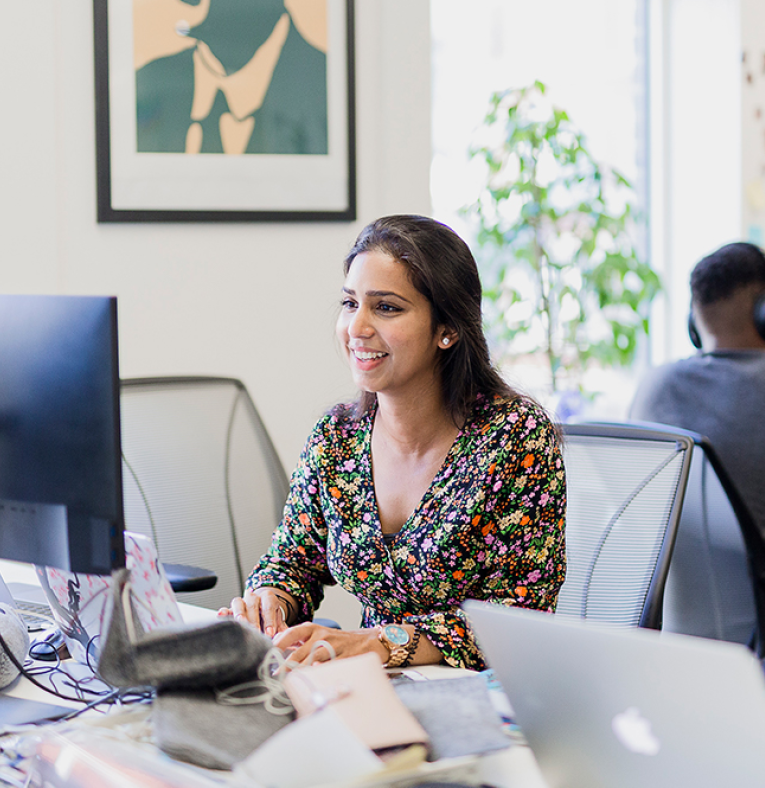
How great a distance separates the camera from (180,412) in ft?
6.86

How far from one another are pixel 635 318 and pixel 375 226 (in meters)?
2.08

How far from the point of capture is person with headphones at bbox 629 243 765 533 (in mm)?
2182

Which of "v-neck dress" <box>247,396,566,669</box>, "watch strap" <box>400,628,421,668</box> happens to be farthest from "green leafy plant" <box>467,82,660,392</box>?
"watch strap" <box>400,628,421,668</box>

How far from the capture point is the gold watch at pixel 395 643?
1.27 m

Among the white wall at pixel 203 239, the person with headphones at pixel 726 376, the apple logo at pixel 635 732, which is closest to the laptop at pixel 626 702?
the apple logo at pixel 635 732

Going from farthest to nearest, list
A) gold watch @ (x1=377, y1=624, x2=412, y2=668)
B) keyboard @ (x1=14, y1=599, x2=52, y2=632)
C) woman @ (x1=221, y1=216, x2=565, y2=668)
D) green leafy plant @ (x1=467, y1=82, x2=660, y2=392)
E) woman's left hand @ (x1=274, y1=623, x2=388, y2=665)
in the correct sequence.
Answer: green leafy plant @ (x1=467, y1=82, x2=660, y2=392) < woman @ (x1=221, y1=216, x2=565, y2=668) < keyboard @ (x1=14, y1=599, x2=52, y2=632) < gold watch @ (x1=377, y1=624, x2=412, y2=668) < woman's left hand @ (x1=274, y1=623, x2=388, y2=665)

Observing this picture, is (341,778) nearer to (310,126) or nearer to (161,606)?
(161,606)

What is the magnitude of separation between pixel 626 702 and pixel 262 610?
32.6 inches

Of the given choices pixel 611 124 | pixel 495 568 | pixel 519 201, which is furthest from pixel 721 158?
pixel 495 568

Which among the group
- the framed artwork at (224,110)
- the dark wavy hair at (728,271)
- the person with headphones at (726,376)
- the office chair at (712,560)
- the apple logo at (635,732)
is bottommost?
the office chair at (712,560)

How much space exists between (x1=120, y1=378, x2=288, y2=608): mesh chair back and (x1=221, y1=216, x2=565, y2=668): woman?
0.45m

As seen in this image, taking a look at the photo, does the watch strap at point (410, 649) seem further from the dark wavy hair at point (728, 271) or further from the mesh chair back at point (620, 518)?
the dark wavy hair at point (728, 271)

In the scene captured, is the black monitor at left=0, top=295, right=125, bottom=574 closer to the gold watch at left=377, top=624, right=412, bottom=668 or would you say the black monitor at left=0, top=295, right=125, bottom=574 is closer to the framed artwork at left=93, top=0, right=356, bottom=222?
the gold watch at left=377, top=624, right=412, bottom=668

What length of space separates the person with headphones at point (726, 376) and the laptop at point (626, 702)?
1.51 m
